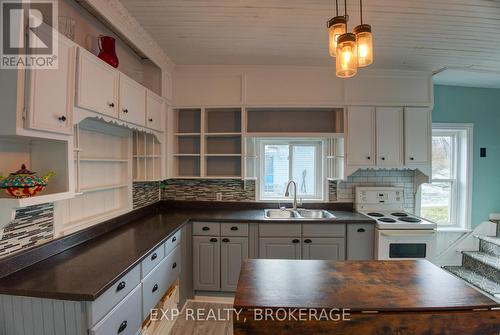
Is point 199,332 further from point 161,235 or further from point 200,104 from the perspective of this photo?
point 200,104

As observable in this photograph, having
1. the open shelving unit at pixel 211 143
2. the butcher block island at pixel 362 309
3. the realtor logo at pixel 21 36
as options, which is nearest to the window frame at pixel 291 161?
the open shelving unit at pixel 211 143

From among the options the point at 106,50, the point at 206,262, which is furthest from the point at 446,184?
the point at 106,50

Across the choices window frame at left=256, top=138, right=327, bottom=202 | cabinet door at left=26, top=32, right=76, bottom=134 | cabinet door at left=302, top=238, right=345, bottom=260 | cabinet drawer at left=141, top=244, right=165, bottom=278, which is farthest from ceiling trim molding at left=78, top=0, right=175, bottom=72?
cabinet door at left=302, top=238, right=345, bottom=260

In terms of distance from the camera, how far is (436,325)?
118cm

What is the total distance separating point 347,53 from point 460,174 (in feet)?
10.8

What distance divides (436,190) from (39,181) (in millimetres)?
4334

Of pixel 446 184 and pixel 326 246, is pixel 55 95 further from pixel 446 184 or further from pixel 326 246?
pixel 446 184

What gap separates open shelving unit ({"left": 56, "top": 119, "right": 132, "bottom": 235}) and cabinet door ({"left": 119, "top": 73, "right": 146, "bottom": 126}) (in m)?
0.27

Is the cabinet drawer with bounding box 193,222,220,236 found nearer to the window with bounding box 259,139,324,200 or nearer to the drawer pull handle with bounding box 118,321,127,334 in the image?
the window with bounding box 259,139,324,200

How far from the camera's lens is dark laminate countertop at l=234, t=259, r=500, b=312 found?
3.95 ft

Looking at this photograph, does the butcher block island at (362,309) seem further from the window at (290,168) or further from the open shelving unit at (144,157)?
the window at (290,168)

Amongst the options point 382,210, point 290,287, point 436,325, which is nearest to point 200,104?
point 290,287

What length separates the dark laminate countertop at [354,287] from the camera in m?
1.20

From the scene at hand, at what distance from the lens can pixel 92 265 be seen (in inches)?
57.9
